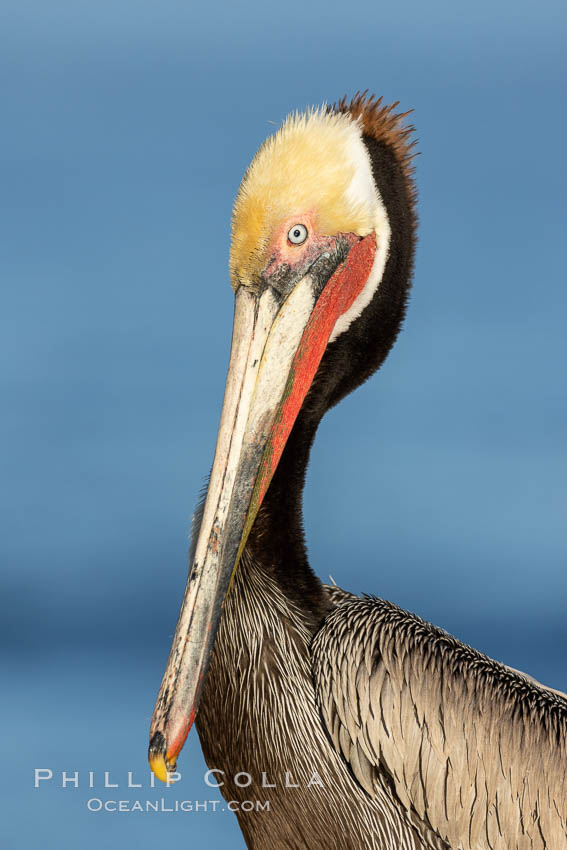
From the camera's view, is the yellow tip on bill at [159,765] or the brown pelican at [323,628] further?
the brown pelican at [323,628]

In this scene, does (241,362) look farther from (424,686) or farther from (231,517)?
(424,686)

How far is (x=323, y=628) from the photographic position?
2990 millimetres

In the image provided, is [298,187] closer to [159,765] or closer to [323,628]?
[323,628]

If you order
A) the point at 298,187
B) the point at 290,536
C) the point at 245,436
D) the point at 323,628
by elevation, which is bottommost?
the point at 323,628

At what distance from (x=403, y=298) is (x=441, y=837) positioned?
152 centimetres

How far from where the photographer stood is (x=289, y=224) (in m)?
2.76

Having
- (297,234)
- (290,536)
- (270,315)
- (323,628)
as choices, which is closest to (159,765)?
(323,628)

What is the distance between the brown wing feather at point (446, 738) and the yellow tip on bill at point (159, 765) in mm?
536

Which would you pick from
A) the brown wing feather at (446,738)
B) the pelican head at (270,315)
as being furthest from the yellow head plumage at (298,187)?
the brown wing feather at (446,738)

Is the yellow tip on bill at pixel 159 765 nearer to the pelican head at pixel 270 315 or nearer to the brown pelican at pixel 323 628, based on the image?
the pelican head at pixel 270 315

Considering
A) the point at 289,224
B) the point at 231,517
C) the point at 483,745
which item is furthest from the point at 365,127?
the point at 483,745

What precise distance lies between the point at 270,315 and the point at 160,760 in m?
1.14

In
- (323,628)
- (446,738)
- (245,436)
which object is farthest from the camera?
(323,628)

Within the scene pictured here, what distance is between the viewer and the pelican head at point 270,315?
8.66 feet
